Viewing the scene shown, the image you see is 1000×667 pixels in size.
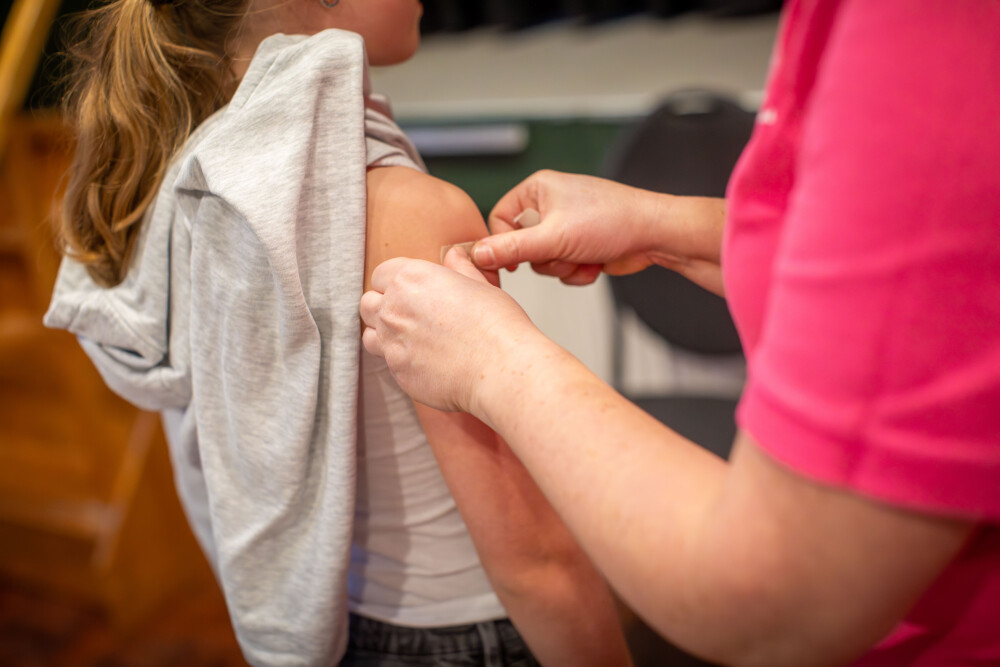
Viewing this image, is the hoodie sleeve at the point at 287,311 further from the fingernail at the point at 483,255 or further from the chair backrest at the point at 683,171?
the chair backrest at the point at 683,171

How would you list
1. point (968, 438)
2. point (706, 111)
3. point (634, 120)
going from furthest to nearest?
point (634, 120) → point (706, 111) → point (968, 438)

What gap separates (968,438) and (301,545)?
1.88ft

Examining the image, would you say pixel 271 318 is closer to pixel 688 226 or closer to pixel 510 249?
pixel 510 249

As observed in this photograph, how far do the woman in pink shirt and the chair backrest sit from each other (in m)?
1.25

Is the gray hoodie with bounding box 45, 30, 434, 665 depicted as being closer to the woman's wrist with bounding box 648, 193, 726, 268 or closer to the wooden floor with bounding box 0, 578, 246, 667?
the woman's wrist with bounding box 648, 193, 726, 268

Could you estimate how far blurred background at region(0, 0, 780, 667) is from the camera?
1714 mm

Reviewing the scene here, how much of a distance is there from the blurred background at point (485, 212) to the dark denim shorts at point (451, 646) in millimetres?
939

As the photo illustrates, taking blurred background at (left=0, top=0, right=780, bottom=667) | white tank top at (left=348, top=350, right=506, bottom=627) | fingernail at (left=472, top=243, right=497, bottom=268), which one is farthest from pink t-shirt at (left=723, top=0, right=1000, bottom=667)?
blurred background at (left=0, top=0, right=780, bottom=667)

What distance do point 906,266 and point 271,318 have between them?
0.49 meters

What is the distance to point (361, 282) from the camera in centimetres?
60

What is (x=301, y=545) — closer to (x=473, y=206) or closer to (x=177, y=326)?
(x=177, y=326)

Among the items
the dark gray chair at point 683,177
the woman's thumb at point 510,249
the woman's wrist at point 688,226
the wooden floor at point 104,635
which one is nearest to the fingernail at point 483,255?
the woman's thumb at point 510,249

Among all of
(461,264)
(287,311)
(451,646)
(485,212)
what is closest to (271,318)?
(287,311)

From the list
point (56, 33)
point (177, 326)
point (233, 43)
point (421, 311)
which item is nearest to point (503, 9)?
point (56, 33)
